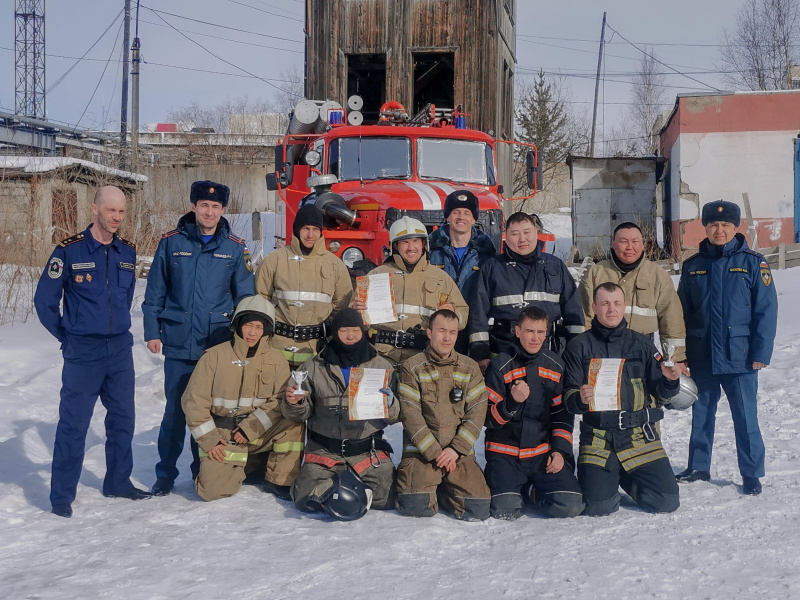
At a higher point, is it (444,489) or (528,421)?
(528,421)

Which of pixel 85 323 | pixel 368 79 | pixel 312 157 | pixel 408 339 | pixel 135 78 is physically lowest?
pixel 408 339

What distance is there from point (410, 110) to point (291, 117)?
20.6ft

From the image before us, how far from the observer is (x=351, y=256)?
7551mm

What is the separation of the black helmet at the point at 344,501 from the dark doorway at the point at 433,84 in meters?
14.9

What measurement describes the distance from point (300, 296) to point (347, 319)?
651 millimetres

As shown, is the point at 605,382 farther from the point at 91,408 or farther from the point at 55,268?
the point at 55,268

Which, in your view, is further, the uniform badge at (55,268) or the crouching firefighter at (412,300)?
the crouching firefighter at (412,300)

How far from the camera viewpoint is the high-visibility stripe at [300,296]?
553 cm

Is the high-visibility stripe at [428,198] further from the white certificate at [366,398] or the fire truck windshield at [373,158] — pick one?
the white certificate at [366,398]

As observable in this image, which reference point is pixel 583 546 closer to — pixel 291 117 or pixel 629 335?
pixel 629 335

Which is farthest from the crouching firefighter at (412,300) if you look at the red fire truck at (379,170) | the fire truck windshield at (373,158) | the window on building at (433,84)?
the window on building at (433,84)

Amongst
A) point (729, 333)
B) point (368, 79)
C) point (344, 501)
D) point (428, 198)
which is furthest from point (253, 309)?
point (368, 79)

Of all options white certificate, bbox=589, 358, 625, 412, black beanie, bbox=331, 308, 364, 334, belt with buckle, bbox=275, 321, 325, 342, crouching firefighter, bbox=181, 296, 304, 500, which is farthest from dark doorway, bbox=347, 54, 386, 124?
white certificate, bbox=589, 358, 625, 412

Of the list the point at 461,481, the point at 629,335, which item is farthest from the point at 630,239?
the point at 461,481
